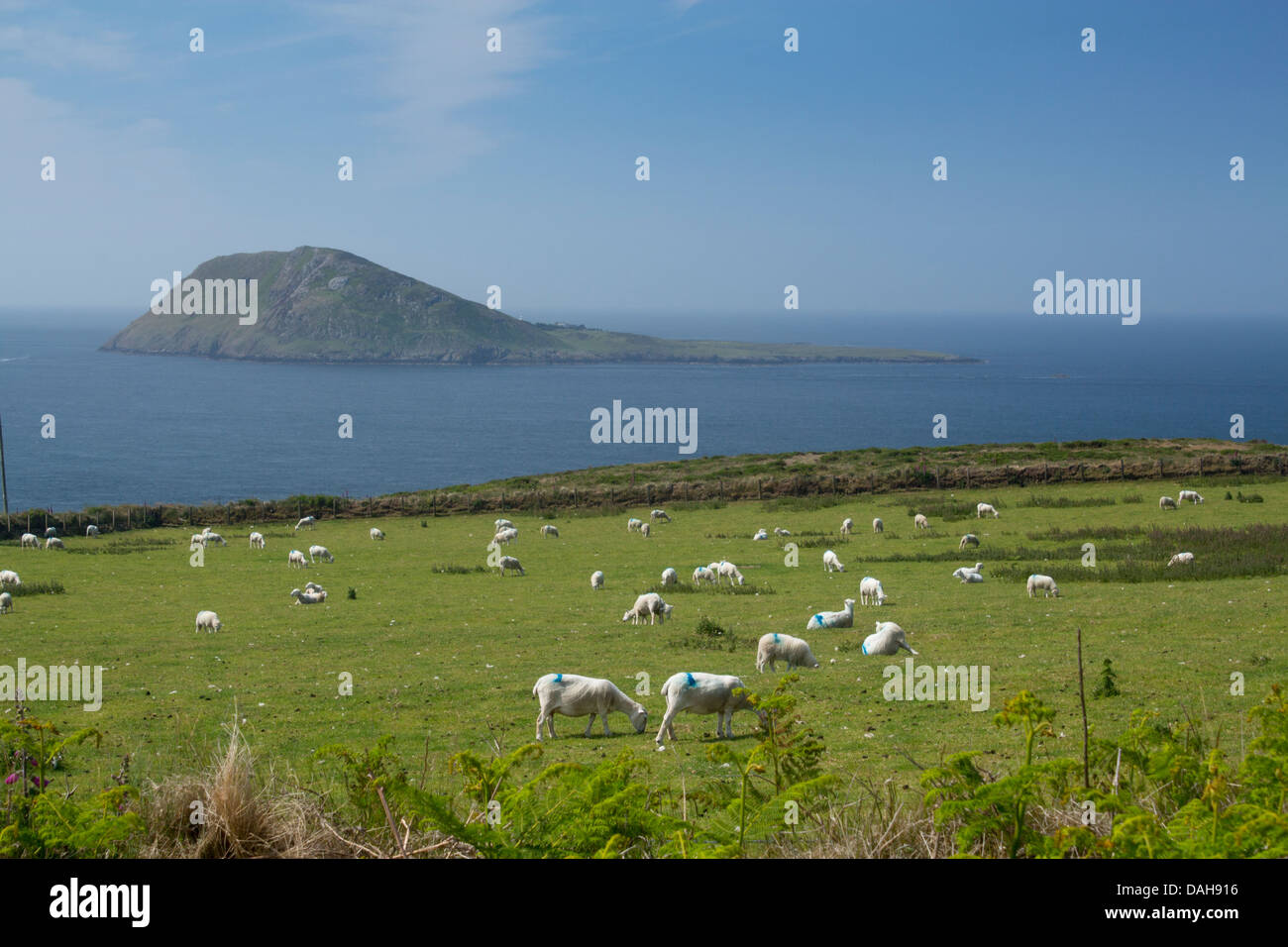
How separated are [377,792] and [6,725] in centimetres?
290

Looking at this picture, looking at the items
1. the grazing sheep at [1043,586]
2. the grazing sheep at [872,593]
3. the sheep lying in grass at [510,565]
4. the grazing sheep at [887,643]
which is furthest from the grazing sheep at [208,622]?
the grazing sheep at [1043,586]

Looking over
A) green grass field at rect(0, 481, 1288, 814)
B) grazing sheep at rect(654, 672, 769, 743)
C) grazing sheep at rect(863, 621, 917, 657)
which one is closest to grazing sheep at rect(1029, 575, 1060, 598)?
green grass field at rect(0, 481, 1288, 814)

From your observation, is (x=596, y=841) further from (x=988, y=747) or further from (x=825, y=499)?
(x=825, y=499)

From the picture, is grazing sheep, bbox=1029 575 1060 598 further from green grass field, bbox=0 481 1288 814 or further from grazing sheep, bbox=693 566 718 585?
grazing sheep, bbox=693 566 718 585

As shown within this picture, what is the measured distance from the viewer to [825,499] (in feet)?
193

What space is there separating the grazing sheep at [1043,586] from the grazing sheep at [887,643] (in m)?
8.63

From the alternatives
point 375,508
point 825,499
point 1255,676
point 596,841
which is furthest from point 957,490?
point 596,841

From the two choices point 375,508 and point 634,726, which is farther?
point 375,508

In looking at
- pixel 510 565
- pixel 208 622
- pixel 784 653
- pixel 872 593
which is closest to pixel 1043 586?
pixel 872 593

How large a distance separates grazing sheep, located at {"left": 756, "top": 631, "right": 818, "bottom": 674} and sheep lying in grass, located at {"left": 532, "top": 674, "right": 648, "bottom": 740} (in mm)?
4405

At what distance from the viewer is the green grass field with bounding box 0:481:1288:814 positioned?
1554 centimetres

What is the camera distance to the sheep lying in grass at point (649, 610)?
1085 inches

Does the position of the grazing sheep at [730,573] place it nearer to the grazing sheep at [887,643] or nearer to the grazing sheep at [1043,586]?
the grazing sheep at [1043,586]

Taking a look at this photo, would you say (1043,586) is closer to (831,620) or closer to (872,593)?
(872,593)
